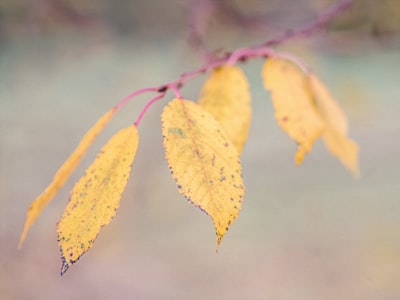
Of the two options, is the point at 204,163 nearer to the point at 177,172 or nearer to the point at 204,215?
the point at 177,172

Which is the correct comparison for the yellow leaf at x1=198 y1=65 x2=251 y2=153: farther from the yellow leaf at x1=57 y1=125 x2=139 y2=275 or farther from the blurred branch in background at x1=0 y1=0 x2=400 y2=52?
the blurred branch in background at x1=0 y1=0 x2=400 y2=52

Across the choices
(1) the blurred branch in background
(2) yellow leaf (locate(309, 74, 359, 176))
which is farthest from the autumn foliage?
(1) the blurred branch in background

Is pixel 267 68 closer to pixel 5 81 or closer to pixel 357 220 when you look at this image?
pixel 357 220

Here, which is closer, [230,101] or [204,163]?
[204,163]

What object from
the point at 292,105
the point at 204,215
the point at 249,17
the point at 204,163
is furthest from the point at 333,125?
the point at 204,215

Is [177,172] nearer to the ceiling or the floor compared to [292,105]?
nearer to the floor

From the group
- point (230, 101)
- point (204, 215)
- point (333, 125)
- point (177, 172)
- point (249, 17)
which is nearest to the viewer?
point (177, 172)

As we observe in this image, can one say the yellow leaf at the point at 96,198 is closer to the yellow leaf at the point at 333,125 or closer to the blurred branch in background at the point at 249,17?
the yellow leaf at the point at 333,125
